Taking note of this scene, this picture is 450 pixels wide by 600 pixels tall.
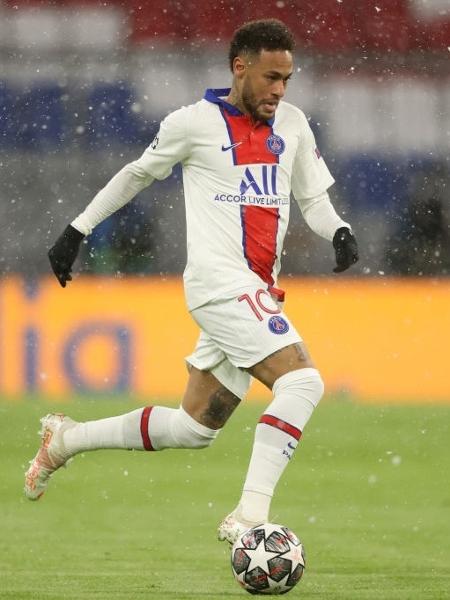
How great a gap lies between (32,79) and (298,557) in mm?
9760

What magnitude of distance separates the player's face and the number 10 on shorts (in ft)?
2.04

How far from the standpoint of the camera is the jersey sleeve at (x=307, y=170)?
5.49m

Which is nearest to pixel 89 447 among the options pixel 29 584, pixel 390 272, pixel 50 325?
pixel 29 584

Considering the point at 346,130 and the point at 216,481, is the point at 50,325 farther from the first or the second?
the point at 346,130

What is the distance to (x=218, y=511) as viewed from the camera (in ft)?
26.9

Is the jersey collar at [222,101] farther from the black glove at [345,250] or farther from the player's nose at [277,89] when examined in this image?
the black glove at [345,250]

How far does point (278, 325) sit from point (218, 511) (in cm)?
333

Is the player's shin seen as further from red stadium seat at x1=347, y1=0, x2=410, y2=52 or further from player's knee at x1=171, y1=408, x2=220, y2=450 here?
red stadium seat at x1=347, y1=0, x2=410, y2=52

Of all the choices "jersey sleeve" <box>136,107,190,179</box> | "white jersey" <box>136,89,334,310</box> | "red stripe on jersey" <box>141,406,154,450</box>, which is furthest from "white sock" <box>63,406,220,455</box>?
"jersey sleeve" <box>136,107,190,179</box>

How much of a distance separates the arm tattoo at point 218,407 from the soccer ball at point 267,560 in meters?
0.66

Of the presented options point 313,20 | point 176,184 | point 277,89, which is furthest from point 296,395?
point 313,20

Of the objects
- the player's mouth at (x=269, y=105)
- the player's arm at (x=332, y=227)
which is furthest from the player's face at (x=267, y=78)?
the player's arm at (x=332, y=227)

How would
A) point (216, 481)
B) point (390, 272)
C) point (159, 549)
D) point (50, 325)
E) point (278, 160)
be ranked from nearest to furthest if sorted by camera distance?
point (278, 160) → point (159, 549) → point (216, 481) → point (50, 325) → point (390, 272)

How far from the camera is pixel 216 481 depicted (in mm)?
9305
